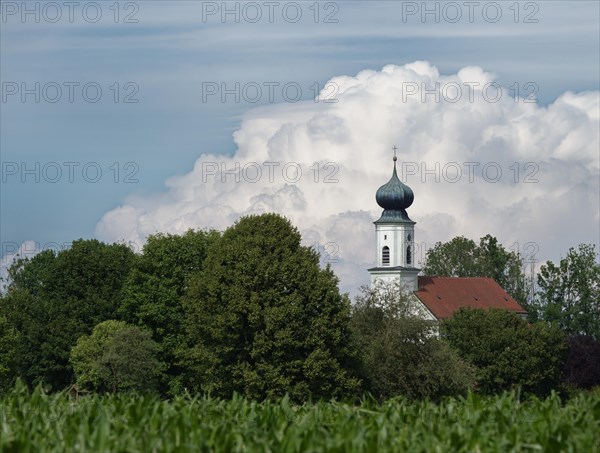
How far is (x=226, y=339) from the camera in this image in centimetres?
6800

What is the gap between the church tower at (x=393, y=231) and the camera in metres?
160

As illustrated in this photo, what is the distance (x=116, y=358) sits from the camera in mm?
78000

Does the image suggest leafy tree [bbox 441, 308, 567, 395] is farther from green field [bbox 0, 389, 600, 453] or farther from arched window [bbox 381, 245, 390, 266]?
green field [bbox 0, 389, 600, 453]

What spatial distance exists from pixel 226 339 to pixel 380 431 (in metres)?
56.6

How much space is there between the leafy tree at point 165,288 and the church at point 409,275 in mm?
66468

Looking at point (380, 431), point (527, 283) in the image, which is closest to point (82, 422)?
point (380, 431)

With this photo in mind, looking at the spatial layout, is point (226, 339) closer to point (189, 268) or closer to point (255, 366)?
point (255, 366)

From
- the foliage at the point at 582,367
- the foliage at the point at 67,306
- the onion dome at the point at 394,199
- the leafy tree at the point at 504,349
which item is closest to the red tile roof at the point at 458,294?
the onion dome at the point at 394,199

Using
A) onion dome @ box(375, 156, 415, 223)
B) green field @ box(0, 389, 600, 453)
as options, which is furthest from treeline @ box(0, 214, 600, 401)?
onion dome @ box(375, 156, 415, 223)

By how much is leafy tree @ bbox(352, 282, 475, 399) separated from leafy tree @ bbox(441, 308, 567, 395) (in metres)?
14.0

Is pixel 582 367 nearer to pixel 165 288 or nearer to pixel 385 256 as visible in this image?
pixel 385 256

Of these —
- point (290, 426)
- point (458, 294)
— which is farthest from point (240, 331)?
point (458, 294)

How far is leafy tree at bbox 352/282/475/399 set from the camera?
8062cm

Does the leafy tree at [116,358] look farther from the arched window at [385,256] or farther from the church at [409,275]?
the arched window at [385,256]
